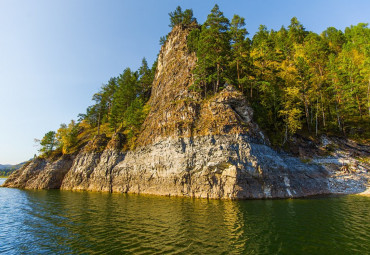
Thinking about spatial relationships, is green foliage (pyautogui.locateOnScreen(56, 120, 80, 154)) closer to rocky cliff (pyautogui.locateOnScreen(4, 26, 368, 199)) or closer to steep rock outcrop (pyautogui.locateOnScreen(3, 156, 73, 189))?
steep rock outcrop (pyautogui.locateOnScreen(3, 156, 73, 189))

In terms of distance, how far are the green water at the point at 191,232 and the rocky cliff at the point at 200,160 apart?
9008 millimetres

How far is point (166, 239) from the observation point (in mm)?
12211

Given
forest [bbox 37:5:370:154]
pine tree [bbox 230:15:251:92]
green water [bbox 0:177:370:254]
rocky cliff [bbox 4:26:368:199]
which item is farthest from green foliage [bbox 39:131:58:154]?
pine tree [bbox 230:15:251:92]

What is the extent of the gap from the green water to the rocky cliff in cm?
901

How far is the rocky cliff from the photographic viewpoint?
29266mm

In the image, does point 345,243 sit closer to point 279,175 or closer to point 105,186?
point 279,175

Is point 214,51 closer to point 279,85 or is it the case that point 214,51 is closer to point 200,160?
point 279,85

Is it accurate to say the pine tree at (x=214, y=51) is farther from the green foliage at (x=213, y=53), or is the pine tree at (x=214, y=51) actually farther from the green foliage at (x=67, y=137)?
the green foliage at (x=67, y=137)

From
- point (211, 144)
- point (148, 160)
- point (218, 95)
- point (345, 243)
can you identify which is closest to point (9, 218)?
point (148, 160)

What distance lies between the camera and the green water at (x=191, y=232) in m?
10.8

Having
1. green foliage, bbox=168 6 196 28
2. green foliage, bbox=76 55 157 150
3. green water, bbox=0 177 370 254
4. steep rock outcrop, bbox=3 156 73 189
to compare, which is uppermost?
green foliage, bbox=168 6 196 28

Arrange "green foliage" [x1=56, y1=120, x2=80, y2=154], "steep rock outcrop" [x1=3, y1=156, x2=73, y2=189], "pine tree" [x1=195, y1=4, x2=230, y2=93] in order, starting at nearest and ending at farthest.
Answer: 1. "pine tree" [x1=195, y1=4, x2=230, y2=93]
2. "steep rock outcrop" [x1=3, y1=156, x2=73, y2=189]
3. "green foliage" [x1=56, y1=120, x2=80, y2=154]

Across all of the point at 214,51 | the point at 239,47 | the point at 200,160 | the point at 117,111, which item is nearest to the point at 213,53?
the point at 214,51

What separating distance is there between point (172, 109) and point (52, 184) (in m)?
41.3
